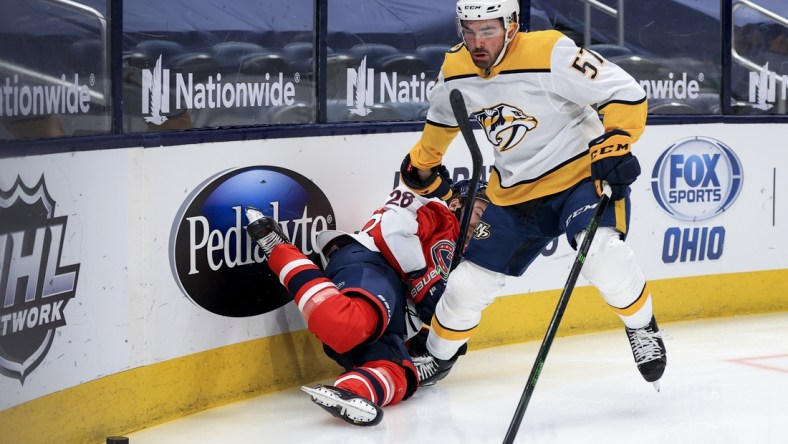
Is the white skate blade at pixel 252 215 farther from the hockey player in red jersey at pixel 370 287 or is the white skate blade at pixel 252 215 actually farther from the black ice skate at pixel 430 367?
the black ice skate at pixel 430 367

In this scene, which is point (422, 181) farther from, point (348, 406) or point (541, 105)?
point (348, 406)

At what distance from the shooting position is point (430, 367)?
4238 mm

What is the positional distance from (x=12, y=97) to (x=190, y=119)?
0.94 m

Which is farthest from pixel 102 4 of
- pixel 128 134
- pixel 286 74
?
pixel 286 74

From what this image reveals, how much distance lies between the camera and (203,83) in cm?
407

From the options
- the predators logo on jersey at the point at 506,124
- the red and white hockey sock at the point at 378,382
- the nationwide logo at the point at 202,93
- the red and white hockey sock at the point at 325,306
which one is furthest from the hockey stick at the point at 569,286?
the nationwide logo at the point at 202,93

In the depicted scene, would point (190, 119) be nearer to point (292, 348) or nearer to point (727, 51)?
point (292, 348)

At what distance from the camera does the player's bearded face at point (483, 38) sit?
12.1 feet

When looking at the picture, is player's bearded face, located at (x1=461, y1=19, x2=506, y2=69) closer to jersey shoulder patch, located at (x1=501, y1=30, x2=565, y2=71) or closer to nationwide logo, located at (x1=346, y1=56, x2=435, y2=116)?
jersey shoulder patch, located at (x1=501, y1=30, x2=565, y2=71)

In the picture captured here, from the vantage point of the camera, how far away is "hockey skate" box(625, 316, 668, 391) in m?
3.92

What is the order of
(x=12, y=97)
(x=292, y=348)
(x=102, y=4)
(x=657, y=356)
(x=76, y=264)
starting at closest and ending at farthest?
(x=12, y=97)
(x=76, y=264)
(x=102, y=4)
(x=657, y=356)
(x=292, y=348)

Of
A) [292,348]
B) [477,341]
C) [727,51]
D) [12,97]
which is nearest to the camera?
[12,97]

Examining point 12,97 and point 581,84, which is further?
point 581,84

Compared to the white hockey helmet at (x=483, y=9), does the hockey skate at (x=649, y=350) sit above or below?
below
